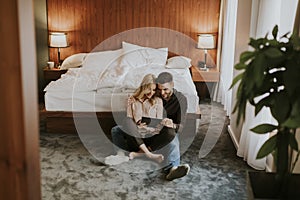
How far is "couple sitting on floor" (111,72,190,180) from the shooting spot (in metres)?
3.78

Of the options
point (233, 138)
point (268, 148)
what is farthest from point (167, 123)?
point (268, 148)

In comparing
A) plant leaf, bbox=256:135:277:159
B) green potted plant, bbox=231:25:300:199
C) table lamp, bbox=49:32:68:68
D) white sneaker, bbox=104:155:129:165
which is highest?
green potted plant, bbox=231:25:300:199

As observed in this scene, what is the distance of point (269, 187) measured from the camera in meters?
1.98

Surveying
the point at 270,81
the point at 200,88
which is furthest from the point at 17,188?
the point at 200,88

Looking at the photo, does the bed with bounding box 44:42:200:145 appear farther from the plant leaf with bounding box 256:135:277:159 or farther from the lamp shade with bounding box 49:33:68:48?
the plant leaf with bounding box 256:135:277:159

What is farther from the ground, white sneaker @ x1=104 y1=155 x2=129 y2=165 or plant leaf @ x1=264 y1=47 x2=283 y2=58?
plant leaf @ x1=264 y1=47 x2=283 y2=58

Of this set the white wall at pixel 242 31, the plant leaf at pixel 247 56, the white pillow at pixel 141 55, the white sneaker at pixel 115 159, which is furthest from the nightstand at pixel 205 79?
the plant leaf at pixel 247 56

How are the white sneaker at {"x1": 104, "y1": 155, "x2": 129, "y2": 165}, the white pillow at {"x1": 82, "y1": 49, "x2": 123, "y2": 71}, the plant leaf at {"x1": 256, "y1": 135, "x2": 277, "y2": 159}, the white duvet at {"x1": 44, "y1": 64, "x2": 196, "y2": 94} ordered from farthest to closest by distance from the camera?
the white pillow at {"x1": 82, "y1": 49, "x2": 123, "y2": 71}
the white duvet at {"x1": 44, "y1": 64, "x2": 196, "y2": 94}
the white sneaker at {"x1": 104, "y1": 155, "x2": 129, "y2": 165}
the plant leaf at {"x1": 256, "y1": 135, "x2": 277, "y2": 159}

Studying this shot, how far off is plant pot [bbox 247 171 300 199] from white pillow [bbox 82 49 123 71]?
347 centimetres

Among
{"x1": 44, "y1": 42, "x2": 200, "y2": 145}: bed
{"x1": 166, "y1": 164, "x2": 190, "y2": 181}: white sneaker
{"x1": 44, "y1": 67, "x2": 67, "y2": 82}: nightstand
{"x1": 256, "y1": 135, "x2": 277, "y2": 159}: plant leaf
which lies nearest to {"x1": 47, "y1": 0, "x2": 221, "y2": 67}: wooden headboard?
{"x1": 44, "y1": 67, "x2": 67, "y2": 82}: nightstand

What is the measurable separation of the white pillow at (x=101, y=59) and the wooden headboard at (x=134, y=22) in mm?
358

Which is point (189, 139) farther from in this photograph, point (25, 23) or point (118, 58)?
point (25, 23)

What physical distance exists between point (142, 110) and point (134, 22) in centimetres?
270

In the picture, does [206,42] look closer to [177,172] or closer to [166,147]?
[166,147]
